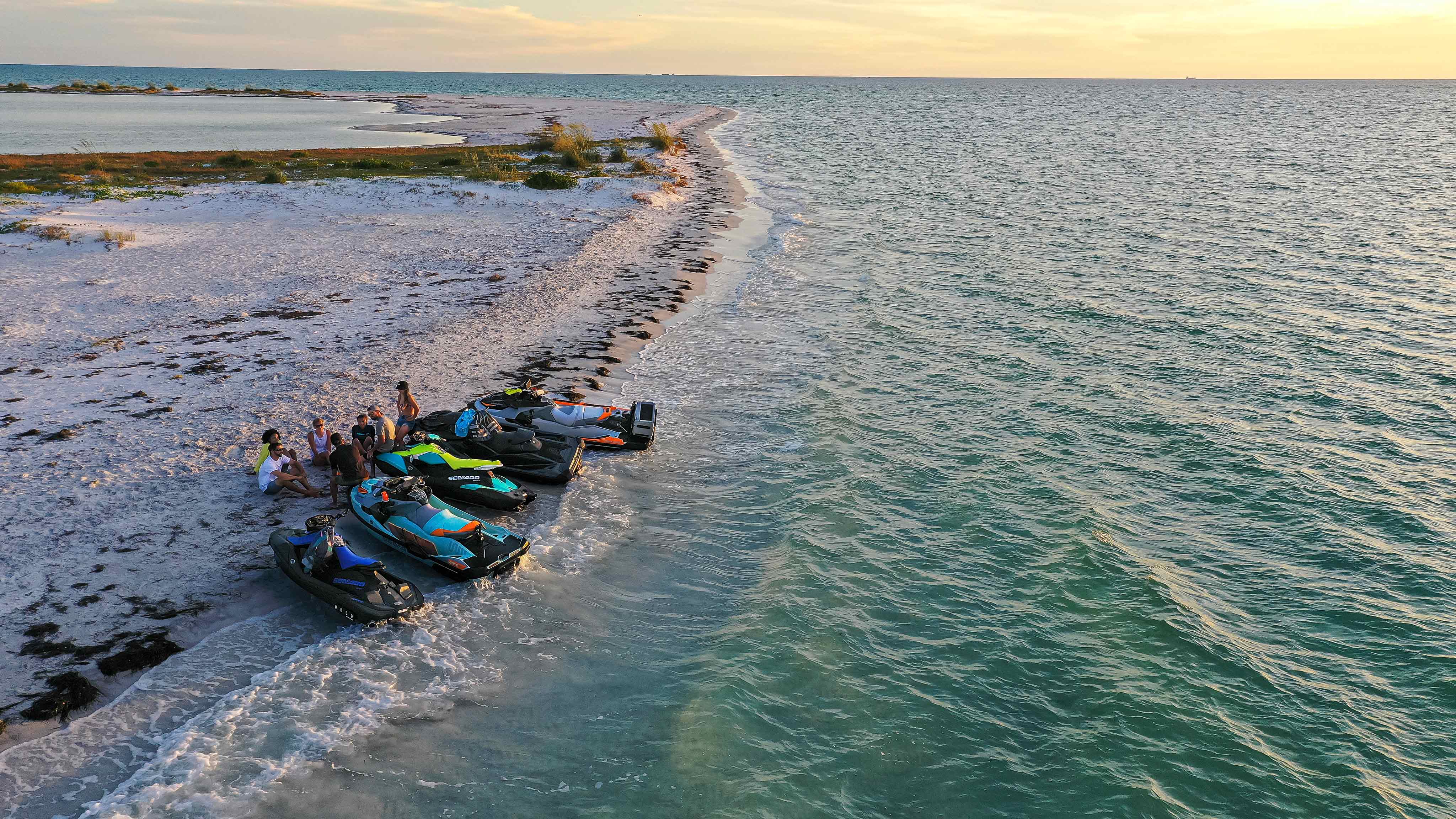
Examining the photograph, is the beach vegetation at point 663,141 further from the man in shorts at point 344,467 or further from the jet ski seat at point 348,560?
the jet ski seat at point 348,560

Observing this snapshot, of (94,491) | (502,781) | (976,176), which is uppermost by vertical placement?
(976,176)

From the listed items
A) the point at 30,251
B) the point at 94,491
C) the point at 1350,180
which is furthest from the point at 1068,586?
the point at 1350,180

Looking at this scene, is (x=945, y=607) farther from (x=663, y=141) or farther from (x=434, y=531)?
(x=663, y=141)

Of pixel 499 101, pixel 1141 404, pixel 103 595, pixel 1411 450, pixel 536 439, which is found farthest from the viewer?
pixel 499 101

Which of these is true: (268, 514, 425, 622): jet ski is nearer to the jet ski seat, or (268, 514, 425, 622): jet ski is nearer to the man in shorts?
the jet ski seat

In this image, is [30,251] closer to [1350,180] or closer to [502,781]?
[502,781]

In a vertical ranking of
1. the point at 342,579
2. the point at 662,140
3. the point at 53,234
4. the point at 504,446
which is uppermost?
the point at 662,140

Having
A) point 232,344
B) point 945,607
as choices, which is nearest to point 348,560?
point 945,607

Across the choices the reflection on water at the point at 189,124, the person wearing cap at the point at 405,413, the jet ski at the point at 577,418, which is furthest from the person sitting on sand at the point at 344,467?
the reflection on water at the point at 189,124
